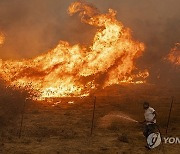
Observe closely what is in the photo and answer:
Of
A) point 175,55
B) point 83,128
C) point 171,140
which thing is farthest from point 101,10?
point 171,140

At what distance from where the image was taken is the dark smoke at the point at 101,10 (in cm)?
3619

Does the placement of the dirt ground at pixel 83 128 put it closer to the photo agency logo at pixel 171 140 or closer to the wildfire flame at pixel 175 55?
the photo agency logo at pixel 171 140

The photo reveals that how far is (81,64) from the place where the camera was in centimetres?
2672

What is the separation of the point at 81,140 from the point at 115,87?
18033 millimetres

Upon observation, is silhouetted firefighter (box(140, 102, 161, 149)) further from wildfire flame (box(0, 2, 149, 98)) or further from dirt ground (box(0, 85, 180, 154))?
wildfire flame (box(0, 2, 149, 98))

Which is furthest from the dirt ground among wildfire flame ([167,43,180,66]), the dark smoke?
wildfire flame ([167,43,180,66])

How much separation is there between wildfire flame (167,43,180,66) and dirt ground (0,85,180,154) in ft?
42.3

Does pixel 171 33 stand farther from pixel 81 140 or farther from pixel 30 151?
pixel 30 151

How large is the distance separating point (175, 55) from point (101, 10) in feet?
36.9

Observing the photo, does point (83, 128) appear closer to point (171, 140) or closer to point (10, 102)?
point (171, 140)

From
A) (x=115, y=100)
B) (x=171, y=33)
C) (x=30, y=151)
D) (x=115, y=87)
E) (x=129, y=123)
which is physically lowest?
(x=30, y=151)

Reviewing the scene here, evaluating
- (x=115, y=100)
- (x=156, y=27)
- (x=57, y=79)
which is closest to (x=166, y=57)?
(x=156, y=27)

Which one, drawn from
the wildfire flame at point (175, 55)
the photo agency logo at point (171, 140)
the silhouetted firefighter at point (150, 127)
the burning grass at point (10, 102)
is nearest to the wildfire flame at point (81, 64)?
the burning grass at point (10, 102)

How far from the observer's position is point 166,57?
40.9 metres
